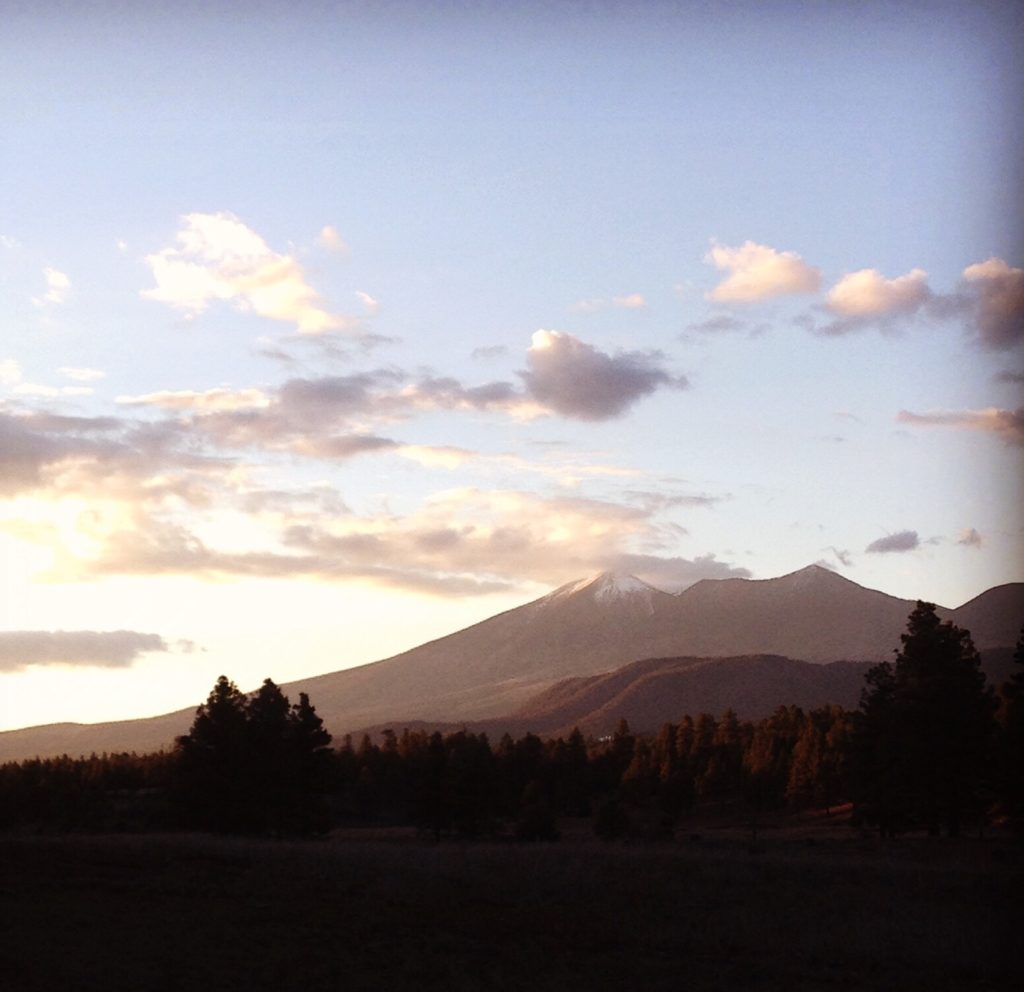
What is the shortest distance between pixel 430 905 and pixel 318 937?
354cm

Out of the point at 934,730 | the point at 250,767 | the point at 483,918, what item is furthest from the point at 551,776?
the point at 483,918

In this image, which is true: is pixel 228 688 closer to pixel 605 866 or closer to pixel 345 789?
pixel 605 866

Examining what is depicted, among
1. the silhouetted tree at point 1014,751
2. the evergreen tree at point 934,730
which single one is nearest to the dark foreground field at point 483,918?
the silhouetted tree at point 1014,751

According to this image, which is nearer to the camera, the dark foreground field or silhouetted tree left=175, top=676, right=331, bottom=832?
the dark foreground field

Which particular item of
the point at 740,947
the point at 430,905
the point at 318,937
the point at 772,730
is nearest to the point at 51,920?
the point at 318,937

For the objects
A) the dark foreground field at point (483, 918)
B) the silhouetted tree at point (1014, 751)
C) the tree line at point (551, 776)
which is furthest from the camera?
the tree line at point (551, 776)

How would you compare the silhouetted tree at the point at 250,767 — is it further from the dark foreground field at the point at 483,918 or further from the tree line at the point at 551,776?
the dark foreground field at the point at 483,918

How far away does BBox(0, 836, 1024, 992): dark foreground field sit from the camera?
20750mm

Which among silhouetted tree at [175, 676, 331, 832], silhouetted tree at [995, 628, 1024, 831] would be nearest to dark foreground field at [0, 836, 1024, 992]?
silhouetted tree at [995, 628, 1024, 831]

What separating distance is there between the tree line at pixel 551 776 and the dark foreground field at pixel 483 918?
34.2 feet

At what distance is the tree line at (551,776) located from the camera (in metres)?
43.2

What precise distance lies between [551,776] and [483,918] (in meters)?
66.1

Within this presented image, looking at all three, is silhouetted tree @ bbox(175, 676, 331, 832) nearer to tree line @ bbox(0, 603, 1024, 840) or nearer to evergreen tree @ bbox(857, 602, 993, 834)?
tree line @ bbox(0, 603, 1024, 840)

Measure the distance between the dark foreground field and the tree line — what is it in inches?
410
